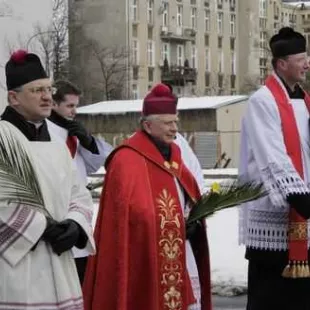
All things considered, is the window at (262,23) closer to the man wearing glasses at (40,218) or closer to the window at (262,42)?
the window at (262,42)

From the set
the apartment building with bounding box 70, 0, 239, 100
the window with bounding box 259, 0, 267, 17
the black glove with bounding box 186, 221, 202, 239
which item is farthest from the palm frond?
the window with bounding box 259, 0, 267, 17

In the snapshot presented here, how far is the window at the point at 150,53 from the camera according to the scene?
75688mm

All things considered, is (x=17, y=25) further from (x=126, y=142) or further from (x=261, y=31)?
(x=126, y=142)

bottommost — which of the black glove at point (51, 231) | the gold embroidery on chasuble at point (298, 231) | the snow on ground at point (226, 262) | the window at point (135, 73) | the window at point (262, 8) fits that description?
the snow on ground at point (226, 262)

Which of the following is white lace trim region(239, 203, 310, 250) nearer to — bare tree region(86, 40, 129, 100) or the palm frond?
the palm frond

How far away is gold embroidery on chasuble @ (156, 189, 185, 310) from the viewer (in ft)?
20.6

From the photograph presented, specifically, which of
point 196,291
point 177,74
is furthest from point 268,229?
point 177,74

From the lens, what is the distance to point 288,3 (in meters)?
104

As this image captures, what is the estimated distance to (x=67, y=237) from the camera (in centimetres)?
482

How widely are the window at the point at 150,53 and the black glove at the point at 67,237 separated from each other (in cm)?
7101

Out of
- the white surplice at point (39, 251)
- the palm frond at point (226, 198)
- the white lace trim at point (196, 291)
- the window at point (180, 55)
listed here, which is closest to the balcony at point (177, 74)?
the window at point (180, 55)

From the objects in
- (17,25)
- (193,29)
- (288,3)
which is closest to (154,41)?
(193,29)

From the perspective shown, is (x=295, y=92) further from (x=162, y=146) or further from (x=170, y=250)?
(x=170, y=250)

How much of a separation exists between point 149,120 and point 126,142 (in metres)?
0.21
